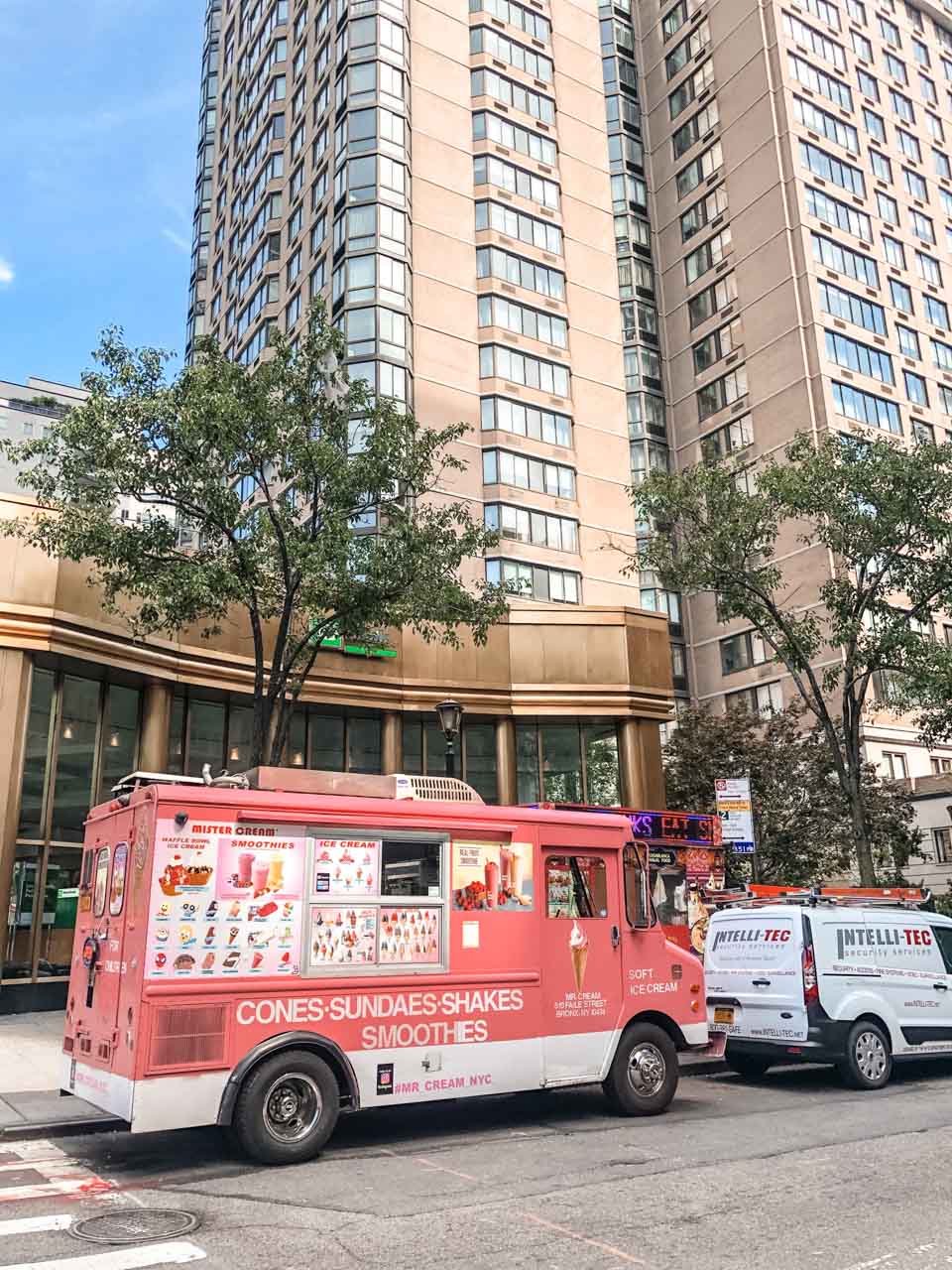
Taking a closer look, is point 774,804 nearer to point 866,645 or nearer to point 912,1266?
point 866,645

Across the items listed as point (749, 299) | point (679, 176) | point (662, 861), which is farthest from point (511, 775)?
point (679, 176)

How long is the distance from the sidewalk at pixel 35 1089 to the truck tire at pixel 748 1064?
7.59 meters

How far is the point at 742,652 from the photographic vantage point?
160 feet

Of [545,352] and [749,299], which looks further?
[749,299]

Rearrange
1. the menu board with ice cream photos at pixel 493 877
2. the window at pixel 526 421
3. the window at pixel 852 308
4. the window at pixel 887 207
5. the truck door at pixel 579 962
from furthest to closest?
the window at pixel 887 207
the window at pixel 852 308
the window at pixel 526 421
the truck door at pixel 579 962
the menu board with ice cream photos at pixel 493 877

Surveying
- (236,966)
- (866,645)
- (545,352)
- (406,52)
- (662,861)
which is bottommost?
(236,966)

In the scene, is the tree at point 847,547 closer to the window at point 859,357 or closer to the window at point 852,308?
the window at point 859,357

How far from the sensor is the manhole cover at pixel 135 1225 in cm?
614

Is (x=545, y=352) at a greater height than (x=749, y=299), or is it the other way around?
(x=749, y=299)

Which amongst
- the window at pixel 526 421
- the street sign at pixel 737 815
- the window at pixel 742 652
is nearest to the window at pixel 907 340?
the window at pixel 742 652

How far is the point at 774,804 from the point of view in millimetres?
30625

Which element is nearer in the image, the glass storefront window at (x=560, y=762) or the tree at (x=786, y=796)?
the glass storefront window at (x=560, y=762)

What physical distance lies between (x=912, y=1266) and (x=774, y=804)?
2595cm

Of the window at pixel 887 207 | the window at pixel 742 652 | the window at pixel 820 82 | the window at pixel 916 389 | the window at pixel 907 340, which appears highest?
the window at pixel 820 82
